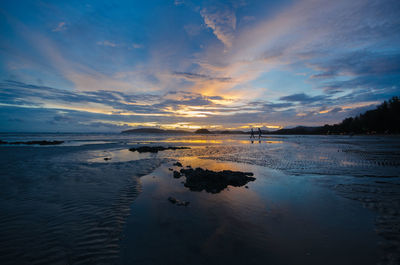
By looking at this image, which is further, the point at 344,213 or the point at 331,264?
the point at 344,213

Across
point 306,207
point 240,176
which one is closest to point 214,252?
point 306,207

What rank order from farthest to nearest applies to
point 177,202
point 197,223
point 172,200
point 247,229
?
point 172,200 → point 177,202 → point 197,223 → point 247,229

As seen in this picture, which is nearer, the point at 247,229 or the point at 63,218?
the point at 247,229

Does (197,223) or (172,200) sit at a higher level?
(172,200)

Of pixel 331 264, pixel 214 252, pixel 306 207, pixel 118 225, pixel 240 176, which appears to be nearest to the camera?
pixel 331 264

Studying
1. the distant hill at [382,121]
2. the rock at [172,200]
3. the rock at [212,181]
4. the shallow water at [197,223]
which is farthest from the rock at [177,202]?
the distant hill at [382,121]

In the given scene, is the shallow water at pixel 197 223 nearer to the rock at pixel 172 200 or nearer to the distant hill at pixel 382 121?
the rock at pixel 172 200

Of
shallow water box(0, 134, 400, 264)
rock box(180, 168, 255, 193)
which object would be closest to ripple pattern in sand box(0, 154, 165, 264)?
shallow water box(0, 134, 400, 264)

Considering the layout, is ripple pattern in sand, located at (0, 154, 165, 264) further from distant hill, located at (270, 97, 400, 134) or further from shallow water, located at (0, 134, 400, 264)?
distant hill, located at (270, 97, 400, 134)

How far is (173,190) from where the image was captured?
9.89 meters

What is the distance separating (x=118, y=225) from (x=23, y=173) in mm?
12134

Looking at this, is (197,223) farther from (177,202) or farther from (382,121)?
A: (382,121)

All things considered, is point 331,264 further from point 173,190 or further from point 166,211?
point 173,190

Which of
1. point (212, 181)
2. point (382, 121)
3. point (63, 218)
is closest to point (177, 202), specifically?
point (212, 181)
